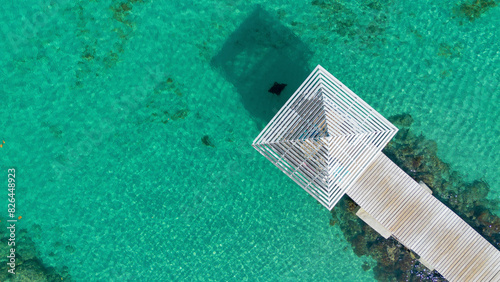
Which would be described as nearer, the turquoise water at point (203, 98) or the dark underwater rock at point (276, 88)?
the dark underwater rock at point (276, 88)

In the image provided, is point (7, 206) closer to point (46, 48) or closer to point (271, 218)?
point (46, 48)

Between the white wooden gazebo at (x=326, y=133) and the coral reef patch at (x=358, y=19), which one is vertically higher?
the coral reef patch at (x=358, y=19)

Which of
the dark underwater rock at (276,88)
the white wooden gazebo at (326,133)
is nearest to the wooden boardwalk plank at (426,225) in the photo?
the white wooden gazebo at (326,133)

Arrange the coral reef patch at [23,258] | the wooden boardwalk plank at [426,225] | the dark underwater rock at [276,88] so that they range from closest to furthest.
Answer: the wooden boardwalk plank at [426,225]
the dark underwater rock at [276,88]
the coral reef patch at [23,258]

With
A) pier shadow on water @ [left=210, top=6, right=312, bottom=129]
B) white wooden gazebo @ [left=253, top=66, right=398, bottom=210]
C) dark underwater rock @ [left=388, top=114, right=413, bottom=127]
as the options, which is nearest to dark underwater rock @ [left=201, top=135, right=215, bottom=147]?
pier shadow on water @ [left=210, top=6, right=312, bottom=129]

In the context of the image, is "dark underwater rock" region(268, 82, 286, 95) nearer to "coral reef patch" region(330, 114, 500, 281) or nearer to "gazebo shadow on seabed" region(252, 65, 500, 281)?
"gazebo shadow on seabed" region(252, 65, 500, 281)

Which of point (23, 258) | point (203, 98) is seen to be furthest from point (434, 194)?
point (23, 258)

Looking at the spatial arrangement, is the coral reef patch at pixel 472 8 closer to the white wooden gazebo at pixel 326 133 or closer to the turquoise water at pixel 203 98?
the turquoise water at pixel 203 98
